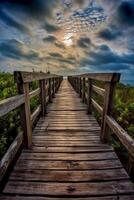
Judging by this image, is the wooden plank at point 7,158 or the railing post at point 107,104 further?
the railing post at point 107,104

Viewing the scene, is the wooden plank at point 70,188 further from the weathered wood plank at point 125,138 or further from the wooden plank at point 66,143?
the wooden plank at point 66,143

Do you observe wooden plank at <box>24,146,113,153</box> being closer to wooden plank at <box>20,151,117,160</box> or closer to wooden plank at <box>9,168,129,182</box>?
wooden plank at <box>20,151,117,160</box>

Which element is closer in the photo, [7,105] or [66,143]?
[7,105]

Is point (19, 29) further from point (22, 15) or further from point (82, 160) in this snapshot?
point (82, 160)

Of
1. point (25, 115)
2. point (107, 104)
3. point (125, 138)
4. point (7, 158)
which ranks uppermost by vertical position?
point (107, 104)

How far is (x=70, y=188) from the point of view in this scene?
1994mm

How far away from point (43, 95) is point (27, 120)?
87.8 inches

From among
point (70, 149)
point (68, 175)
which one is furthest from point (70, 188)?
point (70, 149)

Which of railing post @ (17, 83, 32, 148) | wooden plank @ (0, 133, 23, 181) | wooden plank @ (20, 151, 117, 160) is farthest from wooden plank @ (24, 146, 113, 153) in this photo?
wooden plank @ (0, 133, 23, 181)

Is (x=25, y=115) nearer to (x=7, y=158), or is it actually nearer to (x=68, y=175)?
(x=7, y=158)

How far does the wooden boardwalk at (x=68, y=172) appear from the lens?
191 centimetres

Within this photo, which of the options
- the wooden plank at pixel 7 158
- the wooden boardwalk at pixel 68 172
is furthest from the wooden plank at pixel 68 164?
the wooden plank at pixel 7 158

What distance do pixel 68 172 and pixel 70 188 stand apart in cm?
31

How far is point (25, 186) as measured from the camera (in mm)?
2021
